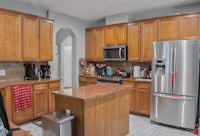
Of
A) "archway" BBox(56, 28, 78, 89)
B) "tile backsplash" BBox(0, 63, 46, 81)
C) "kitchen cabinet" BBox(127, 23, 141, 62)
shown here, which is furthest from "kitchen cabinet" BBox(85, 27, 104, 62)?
"tile backsplash" BBox(0, 63, 46, 81)

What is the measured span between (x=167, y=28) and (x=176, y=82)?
1455 millimetres

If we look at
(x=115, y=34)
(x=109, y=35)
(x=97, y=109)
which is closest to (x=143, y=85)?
(x=115, y=34)

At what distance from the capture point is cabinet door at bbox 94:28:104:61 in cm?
550

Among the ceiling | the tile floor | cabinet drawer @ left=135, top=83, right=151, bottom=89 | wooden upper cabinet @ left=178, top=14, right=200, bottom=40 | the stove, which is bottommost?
the tile floor

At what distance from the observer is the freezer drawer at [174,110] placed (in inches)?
136

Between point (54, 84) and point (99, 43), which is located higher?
point (99, 43)

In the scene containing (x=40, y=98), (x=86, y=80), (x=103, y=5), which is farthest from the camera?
(x=86, y=80)

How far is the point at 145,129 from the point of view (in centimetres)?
358

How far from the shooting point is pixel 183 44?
347cm

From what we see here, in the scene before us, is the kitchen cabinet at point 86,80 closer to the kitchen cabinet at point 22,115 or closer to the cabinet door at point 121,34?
the cabinet door at point 121,34

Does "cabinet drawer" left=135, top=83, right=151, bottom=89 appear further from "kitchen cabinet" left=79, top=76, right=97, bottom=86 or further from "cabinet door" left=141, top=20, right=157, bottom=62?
"kitchen cabinet" left=79, top=76, right=97, bottom=86

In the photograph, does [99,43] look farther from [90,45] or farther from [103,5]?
[103,5]

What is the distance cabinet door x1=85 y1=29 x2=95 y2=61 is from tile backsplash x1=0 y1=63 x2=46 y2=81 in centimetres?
231

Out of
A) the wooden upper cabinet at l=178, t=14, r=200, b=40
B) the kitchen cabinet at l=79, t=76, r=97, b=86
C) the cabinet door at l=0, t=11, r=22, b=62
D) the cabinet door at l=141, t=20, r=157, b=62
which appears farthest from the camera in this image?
the kitchen cabinet at l=79, t=76, r=97, b=86
